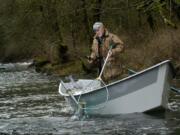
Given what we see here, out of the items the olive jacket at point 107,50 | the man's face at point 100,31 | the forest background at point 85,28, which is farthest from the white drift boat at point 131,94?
the forest background at point 85,28

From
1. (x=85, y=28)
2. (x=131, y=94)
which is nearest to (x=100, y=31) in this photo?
(x=131, y=94)

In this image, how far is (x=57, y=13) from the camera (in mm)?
39656

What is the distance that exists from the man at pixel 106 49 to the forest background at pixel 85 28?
8502 millimetres

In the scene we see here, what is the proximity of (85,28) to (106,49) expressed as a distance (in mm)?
22859

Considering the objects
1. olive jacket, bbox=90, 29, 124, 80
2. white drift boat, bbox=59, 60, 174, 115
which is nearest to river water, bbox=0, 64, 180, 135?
white drift boat, bbox=59, 60, 174, 115

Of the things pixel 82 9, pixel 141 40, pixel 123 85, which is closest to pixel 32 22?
pixel 82 9

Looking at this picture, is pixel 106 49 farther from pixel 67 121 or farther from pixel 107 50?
pixel 67 121

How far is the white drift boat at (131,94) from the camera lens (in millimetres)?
14016

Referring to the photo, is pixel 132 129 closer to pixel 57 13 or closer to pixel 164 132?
pixel 164 132

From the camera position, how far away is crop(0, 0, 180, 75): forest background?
2508cm

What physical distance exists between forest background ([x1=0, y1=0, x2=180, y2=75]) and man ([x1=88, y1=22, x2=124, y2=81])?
335 inches

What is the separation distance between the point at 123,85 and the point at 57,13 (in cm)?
2601

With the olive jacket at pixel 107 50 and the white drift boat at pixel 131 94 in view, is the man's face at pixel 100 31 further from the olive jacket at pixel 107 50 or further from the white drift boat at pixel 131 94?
the white drift boat at pixel 131 94

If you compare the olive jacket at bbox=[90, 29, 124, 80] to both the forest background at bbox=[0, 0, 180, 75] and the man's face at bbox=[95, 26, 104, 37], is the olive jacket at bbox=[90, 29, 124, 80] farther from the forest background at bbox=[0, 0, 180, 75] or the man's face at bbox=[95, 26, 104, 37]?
the forest background at bbox=[0, 0, 180, 75]
